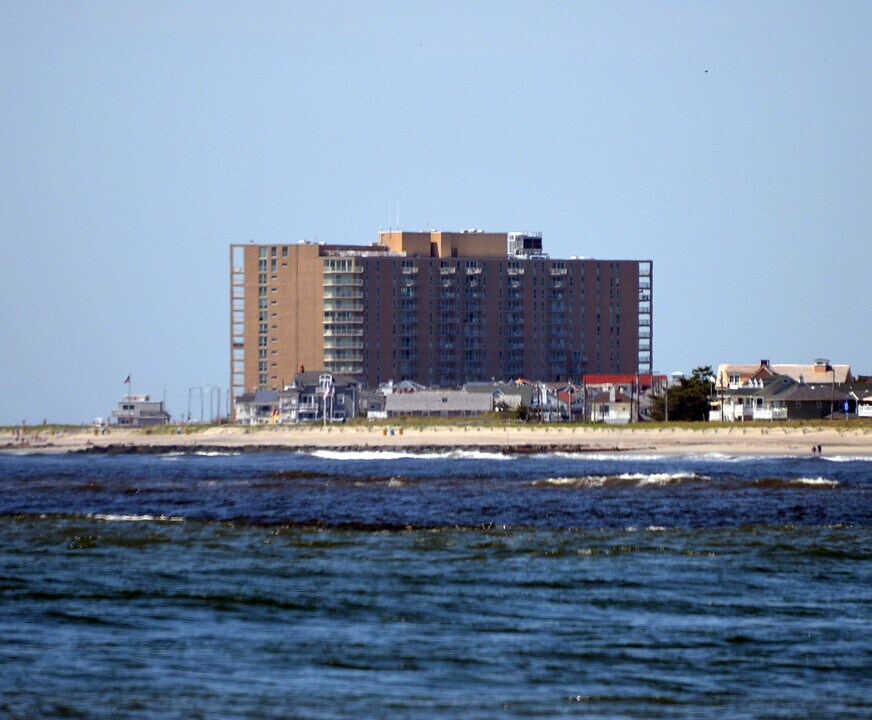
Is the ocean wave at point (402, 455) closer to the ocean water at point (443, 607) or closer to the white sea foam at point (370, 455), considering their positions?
the white sea foam at point (370, 455)

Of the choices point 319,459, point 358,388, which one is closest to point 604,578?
point 319,459

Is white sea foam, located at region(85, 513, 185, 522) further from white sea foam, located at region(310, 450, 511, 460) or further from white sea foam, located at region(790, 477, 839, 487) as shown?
white sea foam, located at region(310, 450, 511, 460)

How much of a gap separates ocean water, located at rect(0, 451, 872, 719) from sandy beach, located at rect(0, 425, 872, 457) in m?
44.9

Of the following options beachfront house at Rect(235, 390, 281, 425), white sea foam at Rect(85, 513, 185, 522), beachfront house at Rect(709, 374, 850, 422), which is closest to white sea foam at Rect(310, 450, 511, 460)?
beachfront house at Rect(709, 374, 850, 422)

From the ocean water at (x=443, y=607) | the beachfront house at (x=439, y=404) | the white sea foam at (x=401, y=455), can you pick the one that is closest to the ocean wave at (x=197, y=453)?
the white sea foam at (x=401, y=455)

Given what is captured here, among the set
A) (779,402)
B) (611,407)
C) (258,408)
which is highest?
(779,402)

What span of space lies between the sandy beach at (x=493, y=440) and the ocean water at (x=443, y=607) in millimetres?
44938

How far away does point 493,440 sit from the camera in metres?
113

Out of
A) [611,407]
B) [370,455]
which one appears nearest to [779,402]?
[611,407]

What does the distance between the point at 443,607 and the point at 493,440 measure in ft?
293

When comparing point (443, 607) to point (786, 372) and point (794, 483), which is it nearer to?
point (794, 483)

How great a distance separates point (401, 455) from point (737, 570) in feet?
227

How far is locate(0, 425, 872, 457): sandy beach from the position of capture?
93375mm

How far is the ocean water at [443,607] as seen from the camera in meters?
17.1
